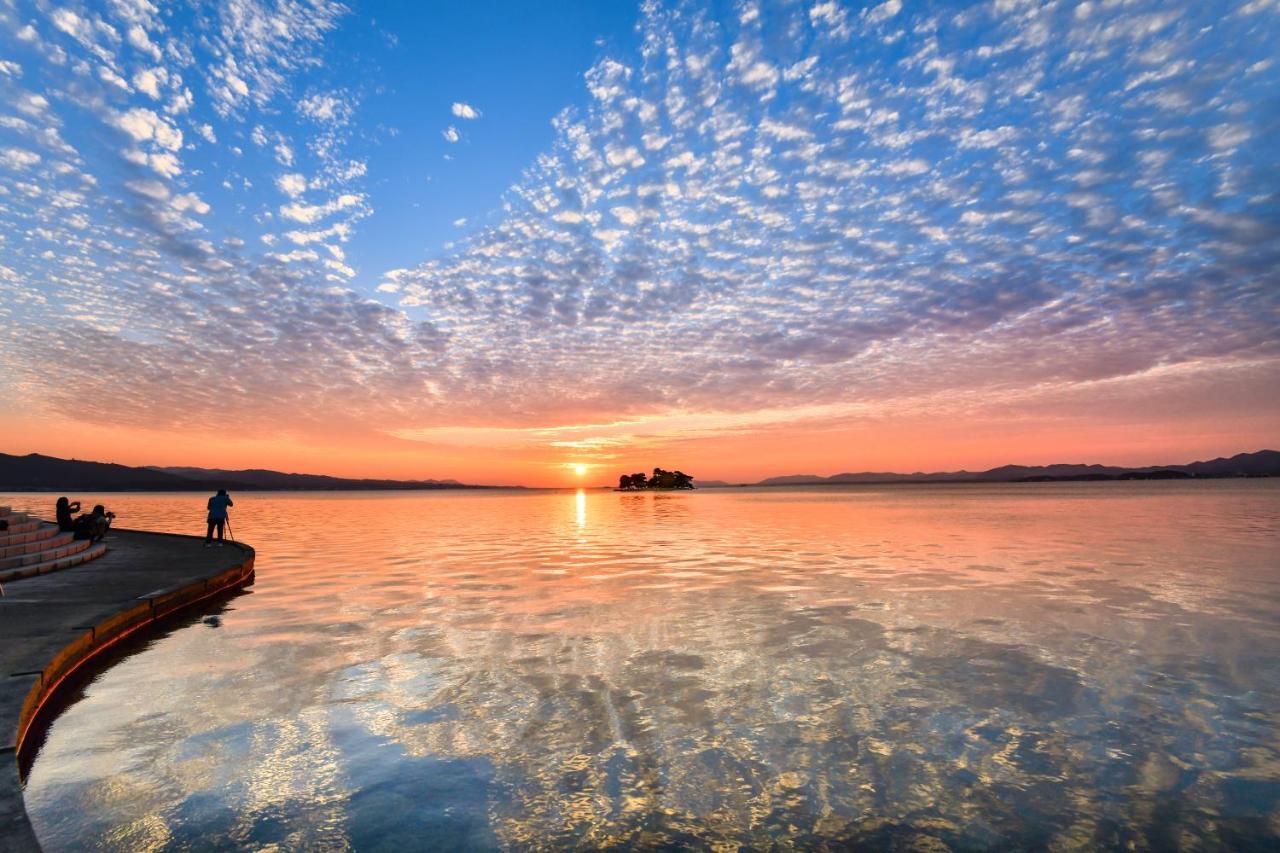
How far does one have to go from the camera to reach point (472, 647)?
1322cm

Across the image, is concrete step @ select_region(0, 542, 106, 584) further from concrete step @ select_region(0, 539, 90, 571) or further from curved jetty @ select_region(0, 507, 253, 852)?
concrete step @ select_region(0, 539, 90, 571)

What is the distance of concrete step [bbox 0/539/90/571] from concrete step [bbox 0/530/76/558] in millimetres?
122

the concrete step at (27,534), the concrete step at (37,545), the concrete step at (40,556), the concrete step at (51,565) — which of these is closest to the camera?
the concrete step at (51,565)

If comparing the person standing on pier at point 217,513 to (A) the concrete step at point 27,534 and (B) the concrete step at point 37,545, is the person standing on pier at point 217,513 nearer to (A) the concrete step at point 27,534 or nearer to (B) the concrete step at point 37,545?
(B) the concrete step at point 37,545

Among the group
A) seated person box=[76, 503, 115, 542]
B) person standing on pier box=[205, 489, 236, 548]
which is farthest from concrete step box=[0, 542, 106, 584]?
person standing on pier box=[205, 489, 236, 548]

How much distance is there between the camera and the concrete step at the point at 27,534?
19203 mm

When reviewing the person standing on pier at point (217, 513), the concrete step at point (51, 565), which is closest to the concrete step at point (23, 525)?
the concrete step at point (51, 565)

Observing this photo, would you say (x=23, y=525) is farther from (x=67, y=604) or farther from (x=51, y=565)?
(x=67, y=604)

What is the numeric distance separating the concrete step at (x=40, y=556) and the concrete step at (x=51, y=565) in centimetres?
16

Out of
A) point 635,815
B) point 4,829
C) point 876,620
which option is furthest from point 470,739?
point 876,620

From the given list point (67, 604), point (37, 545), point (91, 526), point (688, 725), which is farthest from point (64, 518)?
point (688, 725)

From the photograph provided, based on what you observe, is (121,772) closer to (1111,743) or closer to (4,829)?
(4,829)

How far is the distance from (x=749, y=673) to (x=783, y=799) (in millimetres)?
4504

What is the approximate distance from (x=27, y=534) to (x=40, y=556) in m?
1.34
